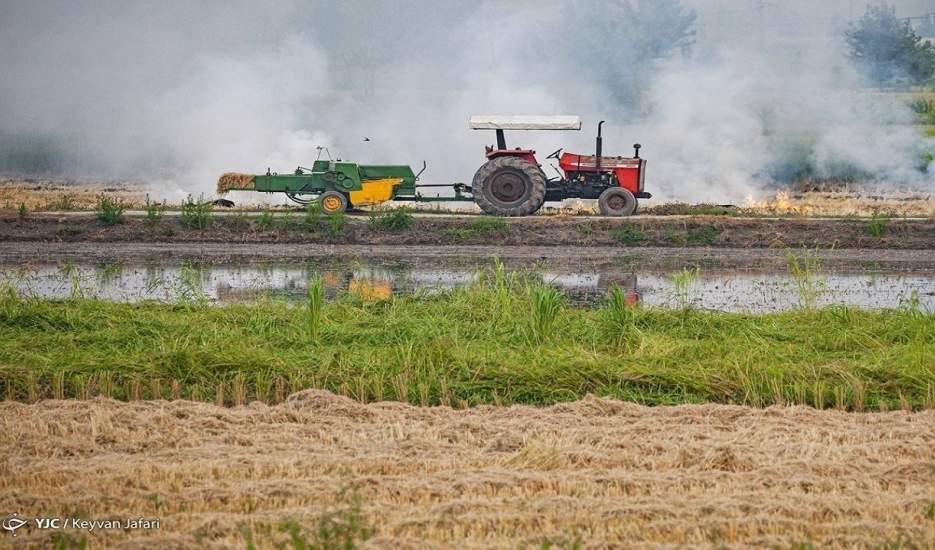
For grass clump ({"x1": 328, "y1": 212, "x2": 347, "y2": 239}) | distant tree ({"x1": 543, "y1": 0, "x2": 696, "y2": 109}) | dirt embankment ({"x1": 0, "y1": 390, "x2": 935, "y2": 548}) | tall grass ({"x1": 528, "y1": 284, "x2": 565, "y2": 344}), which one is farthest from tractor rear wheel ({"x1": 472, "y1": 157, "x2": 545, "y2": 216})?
dirt embankment ({"x1": 0, "y1": 390, "x2": 935, "y2": 548})

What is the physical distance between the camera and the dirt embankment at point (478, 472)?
5367 mm

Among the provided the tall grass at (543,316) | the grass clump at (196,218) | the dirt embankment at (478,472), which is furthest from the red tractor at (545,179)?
the dirt embankment at (478,472)

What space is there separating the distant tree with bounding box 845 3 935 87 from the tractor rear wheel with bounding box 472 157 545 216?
12643 millimetres

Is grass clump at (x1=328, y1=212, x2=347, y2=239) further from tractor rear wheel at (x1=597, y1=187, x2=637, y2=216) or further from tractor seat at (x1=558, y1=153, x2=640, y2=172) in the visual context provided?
tractor rear wheel at (x1=597, y1=187, x2=637, y2=216)

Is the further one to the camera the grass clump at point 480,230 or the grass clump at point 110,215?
the grass clump at point 110,215

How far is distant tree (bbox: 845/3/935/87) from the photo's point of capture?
3186cm

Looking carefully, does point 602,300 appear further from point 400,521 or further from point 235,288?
point 400,521

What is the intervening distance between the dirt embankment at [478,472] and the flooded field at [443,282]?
4402 millimetres

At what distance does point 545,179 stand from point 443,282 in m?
Answer: 7.62

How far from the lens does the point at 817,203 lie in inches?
965

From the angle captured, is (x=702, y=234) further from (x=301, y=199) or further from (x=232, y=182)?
(x=232, y=182)

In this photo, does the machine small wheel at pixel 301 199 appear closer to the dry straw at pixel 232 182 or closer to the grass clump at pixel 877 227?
the dry straw at pixel 232 182

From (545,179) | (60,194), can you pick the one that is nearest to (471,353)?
(545,179)

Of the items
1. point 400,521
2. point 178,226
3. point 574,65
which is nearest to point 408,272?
point 178,226
